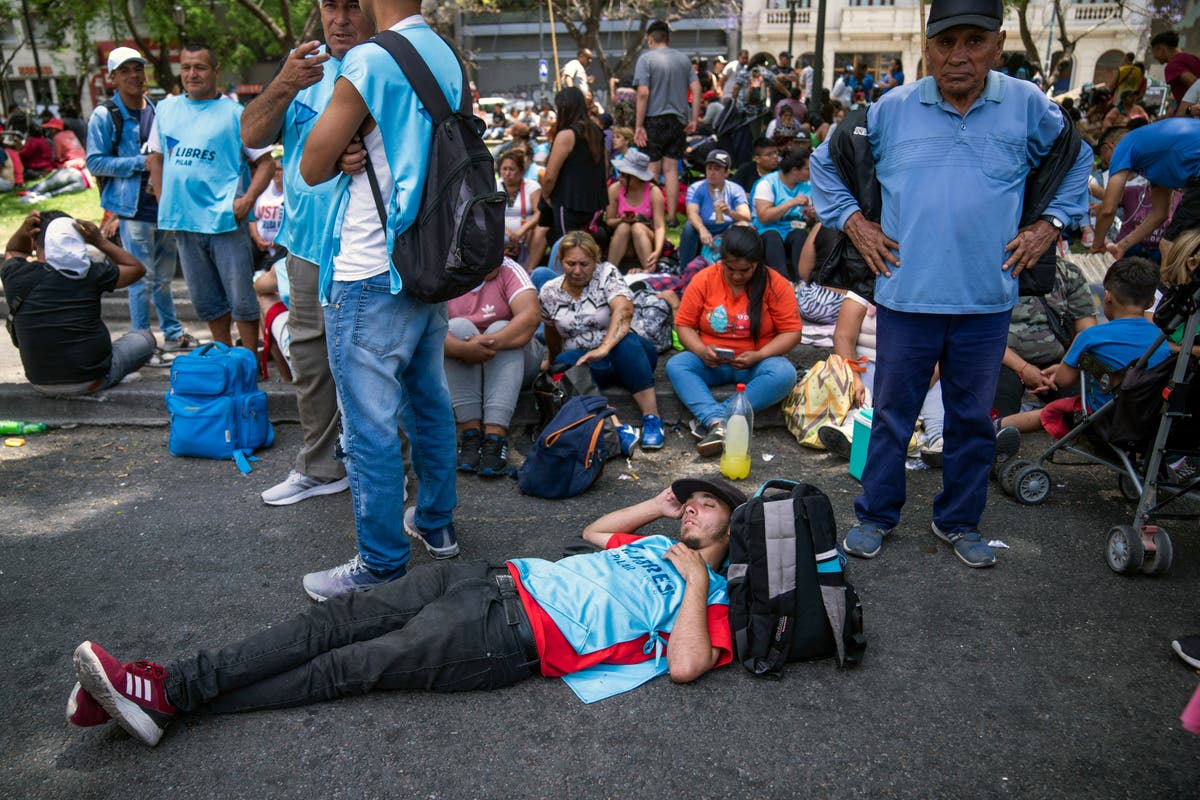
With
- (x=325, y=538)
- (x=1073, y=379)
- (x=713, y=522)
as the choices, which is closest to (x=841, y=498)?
(x=1073, y=379)

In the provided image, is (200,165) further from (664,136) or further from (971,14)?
(664,136)

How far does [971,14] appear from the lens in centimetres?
323

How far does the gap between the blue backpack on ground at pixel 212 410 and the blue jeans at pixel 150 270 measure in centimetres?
174

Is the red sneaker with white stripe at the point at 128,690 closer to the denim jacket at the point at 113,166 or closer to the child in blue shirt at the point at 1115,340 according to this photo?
the child in blue shirt at the point at 1115,340

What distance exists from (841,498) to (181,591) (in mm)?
3071

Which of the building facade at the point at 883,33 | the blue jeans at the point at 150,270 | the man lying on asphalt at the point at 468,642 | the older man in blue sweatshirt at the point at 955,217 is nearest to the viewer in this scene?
the man lying on asphalt at the point at 468,642

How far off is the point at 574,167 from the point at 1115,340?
4605mm

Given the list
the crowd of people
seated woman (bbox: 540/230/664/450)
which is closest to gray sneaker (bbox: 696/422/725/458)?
the crowd of people

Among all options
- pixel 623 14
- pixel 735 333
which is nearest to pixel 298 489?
pixel 735 333

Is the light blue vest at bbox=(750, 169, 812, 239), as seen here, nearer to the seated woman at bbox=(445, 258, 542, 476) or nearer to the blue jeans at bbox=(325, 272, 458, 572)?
the seated woman at bbox=(445, 258, 542, 476)

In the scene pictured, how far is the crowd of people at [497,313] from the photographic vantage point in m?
2.91

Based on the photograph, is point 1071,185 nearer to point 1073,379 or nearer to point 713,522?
point 1073,379

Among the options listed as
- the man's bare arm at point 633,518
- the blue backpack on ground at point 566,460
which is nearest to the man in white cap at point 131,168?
the blue backpack on ground at point 566,460

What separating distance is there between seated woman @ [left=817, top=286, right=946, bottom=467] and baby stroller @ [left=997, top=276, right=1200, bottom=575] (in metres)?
→ 0.80
